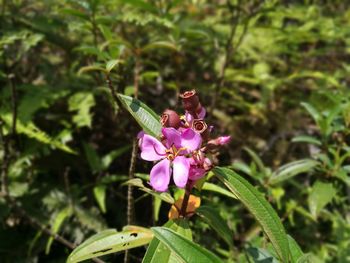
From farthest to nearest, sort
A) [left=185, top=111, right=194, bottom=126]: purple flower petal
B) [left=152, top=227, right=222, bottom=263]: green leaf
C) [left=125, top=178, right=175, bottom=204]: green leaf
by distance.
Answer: [left=125, top=178, right=175, bottom=204]: green leaf
[left=185, top=111, right=194, bottom=126]: purple flower petal
[left=152, top=227, right=222, bottom=263]: green leaf

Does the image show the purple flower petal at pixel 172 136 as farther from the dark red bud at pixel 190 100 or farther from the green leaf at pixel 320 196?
the green leaf at pixel 320 196

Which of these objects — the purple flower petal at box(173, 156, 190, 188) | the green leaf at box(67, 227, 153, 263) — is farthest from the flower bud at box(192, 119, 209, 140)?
the green leaf at box(67, 227, 153, 263)

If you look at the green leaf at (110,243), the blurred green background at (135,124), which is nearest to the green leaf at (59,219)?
the blurred green background at (135,124)

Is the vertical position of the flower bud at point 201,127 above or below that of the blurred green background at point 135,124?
above

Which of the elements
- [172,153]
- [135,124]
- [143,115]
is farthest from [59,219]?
[172,153]

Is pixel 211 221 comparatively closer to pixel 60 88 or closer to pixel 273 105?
pixel 60 88

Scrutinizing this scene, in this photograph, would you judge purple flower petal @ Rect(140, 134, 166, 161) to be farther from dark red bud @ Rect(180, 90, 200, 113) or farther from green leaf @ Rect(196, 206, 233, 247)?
green leaf @ Rect(196, 206, 233, 247)

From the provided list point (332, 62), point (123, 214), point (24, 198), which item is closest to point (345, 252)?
point (123, 214)
